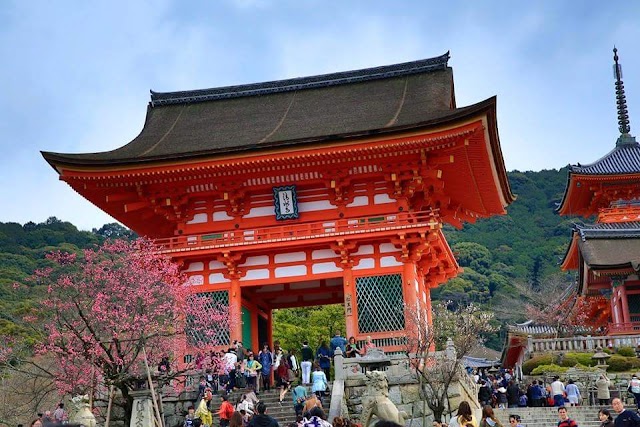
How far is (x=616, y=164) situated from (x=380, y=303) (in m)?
24.7

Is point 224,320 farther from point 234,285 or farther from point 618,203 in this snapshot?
point 618,203

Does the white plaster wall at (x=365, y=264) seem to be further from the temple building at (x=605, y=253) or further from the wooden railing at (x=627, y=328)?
the wooden railing at (x=627, y=328)

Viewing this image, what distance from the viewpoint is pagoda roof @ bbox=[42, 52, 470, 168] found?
87.2 feet

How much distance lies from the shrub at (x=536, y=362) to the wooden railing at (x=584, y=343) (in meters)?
1.09

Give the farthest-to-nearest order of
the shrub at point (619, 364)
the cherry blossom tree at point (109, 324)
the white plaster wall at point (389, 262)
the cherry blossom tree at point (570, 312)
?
the cherry blossom tree at point (570, 312), the shrub at point (619, 364), the white plaster wall at point (389, 262), the cherry blossom tree at point (109, 324)

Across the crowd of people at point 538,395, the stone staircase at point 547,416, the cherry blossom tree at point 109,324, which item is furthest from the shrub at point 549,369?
the cherry blossom tree at point 109,324

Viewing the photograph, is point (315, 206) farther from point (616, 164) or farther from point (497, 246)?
point (497, 246)

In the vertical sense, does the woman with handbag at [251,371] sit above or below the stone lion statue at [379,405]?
above

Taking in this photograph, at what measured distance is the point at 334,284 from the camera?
98.8 ft

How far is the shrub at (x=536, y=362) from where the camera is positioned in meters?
33.7

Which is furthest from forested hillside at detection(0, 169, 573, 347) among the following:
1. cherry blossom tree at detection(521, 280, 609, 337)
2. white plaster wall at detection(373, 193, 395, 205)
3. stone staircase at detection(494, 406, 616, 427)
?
stone staircase at detection(494, 406, 616, 427)

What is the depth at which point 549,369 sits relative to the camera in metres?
32.3

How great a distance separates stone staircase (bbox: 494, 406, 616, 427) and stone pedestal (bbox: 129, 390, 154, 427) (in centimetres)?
885

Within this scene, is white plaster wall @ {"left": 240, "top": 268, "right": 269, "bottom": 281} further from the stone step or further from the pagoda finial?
the pagoda finial
